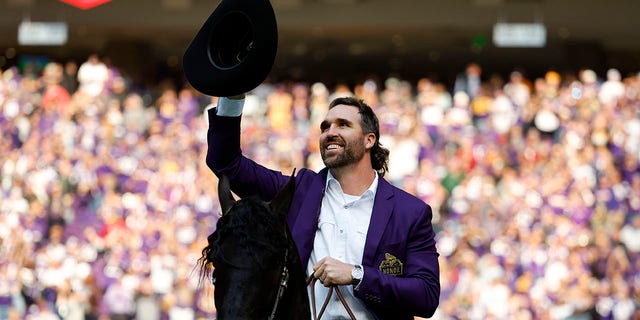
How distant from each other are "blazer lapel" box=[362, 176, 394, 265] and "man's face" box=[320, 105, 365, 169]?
5.7 inches

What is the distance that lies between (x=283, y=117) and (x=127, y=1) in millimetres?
4532

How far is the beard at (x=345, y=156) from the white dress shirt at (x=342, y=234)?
0.10 meters

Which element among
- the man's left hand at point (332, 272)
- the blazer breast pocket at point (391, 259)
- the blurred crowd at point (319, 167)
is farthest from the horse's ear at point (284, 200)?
the blurred crowd at point (319, 167)

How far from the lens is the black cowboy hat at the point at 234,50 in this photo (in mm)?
3557

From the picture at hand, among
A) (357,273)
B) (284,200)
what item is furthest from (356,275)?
(284,200)

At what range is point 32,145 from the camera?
1834 cm

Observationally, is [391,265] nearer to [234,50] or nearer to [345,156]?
[345,156]

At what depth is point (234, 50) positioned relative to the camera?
12.3 ft

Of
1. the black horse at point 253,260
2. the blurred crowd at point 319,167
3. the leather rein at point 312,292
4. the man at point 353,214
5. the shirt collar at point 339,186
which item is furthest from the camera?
the blurred crowd at point 319,167

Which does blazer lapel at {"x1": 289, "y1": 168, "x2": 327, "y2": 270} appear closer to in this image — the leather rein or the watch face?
the leather rein

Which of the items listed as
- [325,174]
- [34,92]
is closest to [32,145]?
[34,92]

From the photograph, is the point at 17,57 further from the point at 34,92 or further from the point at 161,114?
the point at 161,114

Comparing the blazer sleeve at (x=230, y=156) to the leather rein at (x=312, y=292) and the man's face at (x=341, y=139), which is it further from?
the leather rein at (x=312, y=292)

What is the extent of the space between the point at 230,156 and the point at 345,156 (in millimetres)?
412
